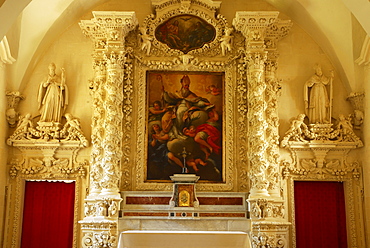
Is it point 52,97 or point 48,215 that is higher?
point 52,97

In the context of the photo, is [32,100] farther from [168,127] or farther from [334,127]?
[334,127]

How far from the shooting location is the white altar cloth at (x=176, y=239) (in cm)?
927

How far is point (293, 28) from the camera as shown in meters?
11.4

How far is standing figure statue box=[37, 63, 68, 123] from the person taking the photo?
418 inches

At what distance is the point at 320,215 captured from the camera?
10.4 metres

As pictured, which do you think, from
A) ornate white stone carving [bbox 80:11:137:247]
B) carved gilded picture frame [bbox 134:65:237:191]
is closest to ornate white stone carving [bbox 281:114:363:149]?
carved gilded picture frame [bbox 134:65:237:191]

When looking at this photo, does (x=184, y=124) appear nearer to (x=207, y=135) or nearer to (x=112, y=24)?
(x=207, y=135)

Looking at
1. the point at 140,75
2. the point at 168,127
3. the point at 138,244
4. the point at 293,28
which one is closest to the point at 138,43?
the point at 140,75

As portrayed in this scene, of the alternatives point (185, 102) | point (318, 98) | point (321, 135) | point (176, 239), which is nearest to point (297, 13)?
point (318, 98)

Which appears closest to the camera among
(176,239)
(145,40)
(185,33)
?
(176,239)

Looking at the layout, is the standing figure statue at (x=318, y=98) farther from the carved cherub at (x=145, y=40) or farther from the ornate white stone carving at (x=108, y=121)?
the ornate white stone carving at (x=108, y=121)

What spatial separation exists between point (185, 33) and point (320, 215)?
16.0ft

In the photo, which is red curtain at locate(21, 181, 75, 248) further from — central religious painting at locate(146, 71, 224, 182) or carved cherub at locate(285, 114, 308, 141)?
carved cherub at locate(285, 114, 308, 141)

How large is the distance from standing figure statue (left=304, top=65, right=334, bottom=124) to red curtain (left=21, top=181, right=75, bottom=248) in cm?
528
